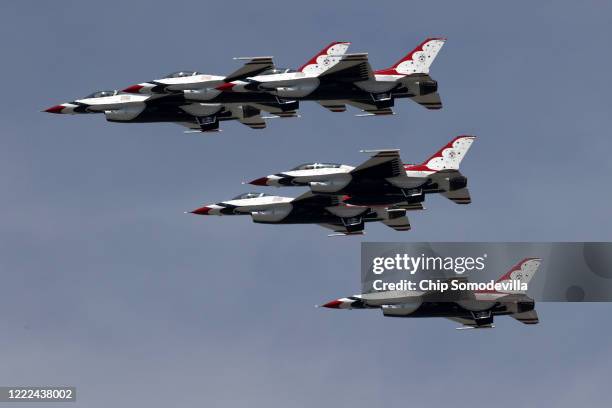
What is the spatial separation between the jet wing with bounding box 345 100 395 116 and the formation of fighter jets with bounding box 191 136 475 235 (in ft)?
18.4

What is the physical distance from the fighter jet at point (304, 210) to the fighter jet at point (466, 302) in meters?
7.61

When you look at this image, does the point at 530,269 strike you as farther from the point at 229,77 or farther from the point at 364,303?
the point at 229,77

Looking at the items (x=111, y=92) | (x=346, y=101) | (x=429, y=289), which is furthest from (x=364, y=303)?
(x=111, y=92)

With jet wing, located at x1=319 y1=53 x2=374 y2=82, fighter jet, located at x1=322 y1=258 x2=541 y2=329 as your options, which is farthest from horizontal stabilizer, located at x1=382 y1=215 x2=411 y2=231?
jet wing, located at x1=319 y1=53 x2=374 y2=82

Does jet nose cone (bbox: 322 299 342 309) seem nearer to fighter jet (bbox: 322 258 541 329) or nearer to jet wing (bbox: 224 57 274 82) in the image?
fighter jet (bbox: 322 258 541 329)

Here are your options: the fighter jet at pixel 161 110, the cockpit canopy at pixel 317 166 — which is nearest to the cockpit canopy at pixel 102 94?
the fighter jet at pixel 161 110

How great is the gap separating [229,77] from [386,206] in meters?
19.7

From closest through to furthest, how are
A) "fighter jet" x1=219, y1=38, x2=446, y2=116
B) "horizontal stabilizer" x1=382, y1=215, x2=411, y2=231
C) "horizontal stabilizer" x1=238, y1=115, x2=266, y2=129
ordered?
"fighter jet" x1=219, y1=38, x2=446, y2=116, "horizontal stabilizer" x1=238, y1=115, x2=266, y2=129, "horizontal stabilizer" x1=382, y1=215, x2=411, y2=231

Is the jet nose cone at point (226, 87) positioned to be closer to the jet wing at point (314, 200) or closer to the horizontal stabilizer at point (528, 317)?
the jet wing at point (314, 200)

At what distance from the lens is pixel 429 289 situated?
6432 inches

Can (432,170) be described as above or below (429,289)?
above

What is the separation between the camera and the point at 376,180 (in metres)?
158

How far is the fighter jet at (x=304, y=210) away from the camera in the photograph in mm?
166250

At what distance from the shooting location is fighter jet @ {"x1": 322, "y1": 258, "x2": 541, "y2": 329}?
163 metres
